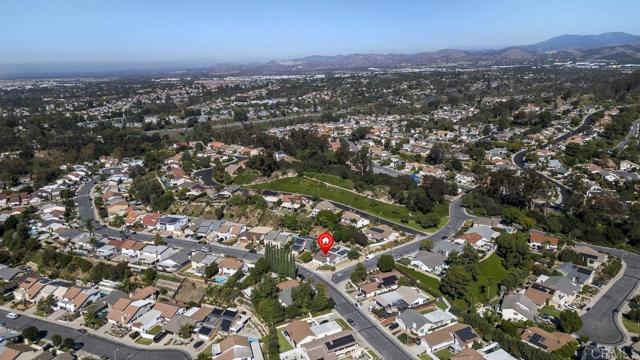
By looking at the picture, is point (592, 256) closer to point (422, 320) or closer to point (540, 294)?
point (540, 294)

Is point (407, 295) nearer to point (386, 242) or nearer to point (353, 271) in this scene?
point (353, 271)

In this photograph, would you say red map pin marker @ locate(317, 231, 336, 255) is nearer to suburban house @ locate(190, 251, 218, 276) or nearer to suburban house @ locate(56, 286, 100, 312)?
suburban house @ locate(190, 251, 218, 276)

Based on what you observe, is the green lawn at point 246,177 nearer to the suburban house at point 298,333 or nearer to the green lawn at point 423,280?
the green lawn at point 423,280

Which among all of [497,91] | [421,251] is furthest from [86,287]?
[497,91]

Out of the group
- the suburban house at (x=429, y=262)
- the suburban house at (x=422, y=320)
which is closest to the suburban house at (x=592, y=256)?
the suburban house at (x=429, y=262)

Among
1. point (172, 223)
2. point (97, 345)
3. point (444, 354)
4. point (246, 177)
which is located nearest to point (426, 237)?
point (444, 354)
